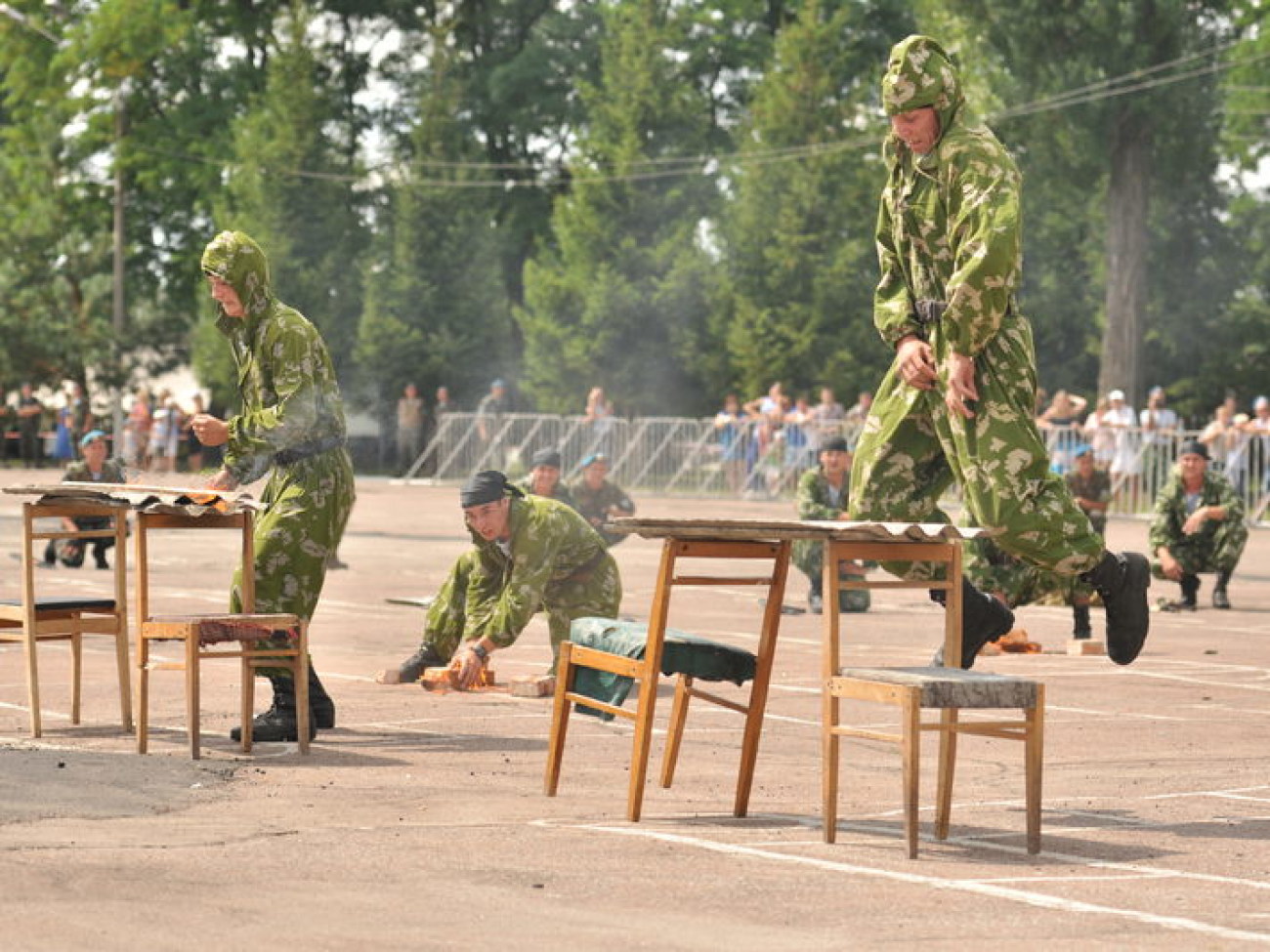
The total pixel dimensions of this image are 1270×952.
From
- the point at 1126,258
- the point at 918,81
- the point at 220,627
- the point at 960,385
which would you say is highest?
the point at 1126,258

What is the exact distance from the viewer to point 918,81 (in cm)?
880

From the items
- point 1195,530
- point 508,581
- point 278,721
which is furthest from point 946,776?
point 1195,530

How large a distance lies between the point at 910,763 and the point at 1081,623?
10124 millimetres

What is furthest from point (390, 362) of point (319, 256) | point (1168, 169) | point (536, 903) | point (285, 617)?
point (536, 903)

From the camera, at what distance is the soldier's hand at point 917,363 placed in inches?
346

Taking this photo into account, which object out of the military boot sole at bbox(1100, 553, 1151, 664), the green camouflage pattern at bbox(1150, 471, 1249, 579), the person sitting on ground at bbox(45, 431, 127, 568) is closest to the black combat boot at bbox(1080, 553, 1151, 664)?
the military boot sole at bbox(1100, 553, 1151, 664)

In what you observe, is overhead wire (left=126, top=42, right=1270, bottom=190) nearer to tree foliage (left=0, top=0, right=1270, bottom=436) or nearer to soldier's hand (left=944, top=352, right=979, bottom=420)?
tree foliage (left=0, top=0, right=1270, bottom=436)

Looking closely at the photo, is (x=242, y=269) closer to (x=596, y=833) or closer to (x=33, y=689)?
(x=33, y=689)

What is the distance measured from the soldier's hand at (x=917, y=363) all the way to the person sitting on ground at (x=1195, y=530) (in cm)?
1232

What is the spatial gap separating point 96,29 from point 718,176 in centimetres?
1242

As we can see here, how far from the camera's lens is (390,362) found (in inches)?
2153

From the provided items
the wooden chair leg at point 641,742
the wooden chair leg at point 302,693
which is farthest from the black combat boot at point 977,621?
the wooden chair leg at point 302,693

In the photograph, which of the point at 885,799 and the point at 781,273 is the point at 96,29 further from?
the point at 885,799

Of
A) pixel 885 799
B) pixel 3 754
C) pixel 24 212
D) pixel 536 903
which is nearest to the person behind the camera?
pixel 536 903
